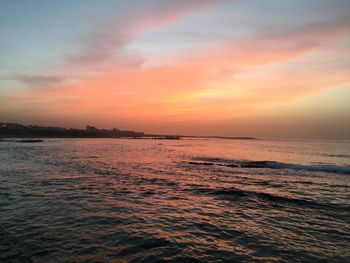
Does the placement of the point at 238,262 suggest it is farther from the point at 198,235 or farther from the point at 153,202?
the point at 153,202

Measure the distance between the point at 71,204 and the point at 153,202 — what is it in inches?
152

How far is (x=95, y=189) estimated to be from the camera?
50.6 feet

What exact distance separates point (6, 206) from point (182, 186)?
33.6ft

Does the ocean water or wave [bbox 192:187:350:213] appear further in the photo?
wave [bbox 192:187:350:213]

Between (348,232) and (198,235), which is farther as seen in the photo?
(348,232)

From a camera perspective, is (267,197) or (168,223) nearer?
(168,223)

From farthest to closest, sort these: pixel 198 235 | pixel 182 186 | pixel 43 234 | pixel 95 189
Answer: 1. pixel 182 186
2. pixel 95 189
3. pixel 198 235
4. pixel 43 234

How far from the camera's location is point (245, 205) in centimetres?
1293

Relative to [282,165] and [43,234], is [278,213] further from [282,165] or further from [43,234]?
[282,165]

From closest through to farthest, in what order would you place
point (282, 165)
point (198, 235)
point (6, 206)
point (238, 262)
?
point (238, 262)
point (198, 235)
point (6, 206)
point (282, 165)

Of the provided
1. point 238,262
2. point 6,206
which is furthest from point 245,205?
point 6,206

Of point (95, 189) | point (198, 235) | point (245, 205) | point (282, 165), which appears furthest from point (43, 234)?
point (282, 165)

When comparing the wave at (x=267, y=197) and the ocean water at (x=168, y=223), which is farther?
the wave at (x=267, y=197)

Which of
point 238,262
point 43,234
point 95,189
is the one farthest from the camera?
point 95,189
